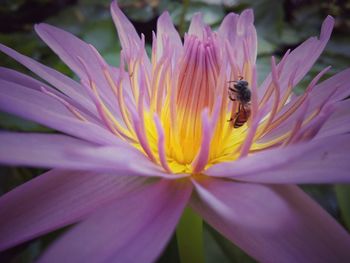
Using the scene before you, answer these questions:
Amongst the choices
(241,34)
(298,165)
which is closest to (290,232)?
(298,165)

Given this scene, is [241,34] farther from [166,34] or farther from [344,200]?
[344,200]

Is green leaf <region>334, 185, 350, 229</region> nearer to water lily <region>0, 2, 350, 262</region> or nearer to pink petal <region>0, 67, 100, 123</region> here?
water lily <region>0, 2, 350, 262</region>

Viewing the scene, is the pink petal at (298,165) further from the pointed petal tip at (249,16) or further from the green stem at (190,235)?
the pointed petal tip at (249,16)

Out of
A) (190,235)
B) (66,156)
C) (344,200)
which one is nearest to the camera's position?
(66,156)

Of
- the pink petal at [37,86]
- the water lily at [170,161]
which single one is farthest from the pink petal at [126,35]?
the pink petal at [37,86]

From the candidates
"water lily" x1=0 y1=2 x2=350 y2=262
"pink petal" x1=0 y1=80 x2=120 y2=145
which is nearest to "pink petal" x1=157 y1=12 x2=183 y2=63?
"water lily" x1=0 y1=2 x2=350 y2=262

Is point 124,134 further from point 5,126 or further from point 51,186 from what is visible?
point 5,126

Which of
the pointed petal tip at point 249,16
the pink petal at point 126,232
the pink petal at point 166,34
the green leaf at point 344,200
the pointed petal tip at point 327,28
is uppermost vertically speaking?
the pink petal at point 166,34
